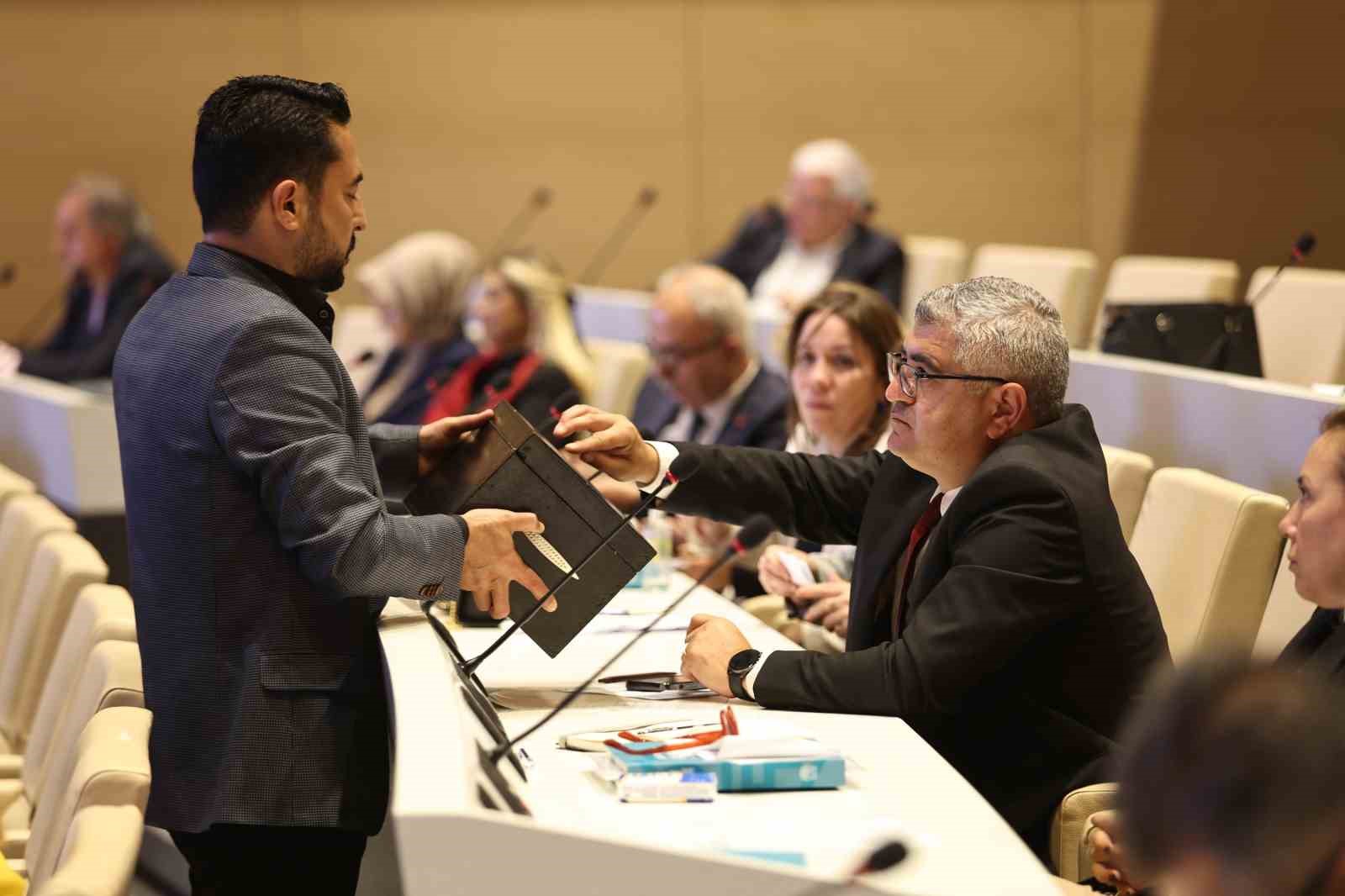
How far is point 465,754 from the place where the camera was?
1684 millimetres

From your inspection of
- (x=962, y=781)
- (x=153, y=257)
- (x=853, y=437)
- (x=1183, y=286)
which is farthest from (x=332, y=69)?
(x=962, y=781)

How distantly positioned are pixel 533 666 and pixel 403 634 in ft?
1.06

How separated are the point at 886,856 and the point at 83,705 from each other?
1.51 metres

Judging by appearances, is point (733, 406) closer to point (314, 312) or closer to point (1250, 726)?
point (314, 312)

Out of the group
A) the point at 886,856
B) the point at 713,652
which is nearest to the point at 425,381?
the point at 713,652

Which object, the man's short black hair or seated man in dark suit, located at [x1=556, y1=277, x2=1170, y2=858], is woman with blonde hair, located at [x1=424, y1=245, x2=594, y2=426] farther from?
the man's short black hair

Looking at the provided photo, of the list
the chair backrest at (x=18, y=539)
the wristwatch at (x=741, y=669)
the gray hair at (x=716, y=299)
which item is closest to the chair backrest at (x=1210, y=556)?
the wristwatch at (x=741, y=669)

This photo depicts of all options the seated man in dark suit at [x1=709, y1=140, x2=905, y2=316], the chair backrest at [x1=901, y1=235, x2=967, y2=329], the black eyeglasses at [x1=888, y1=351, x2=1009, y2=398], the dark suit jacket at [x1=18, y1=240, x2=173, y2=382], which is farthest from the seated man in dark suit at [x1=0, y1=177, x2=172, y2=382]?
the black eyeglasses at [x1=888, y1=351, x2=1009, y2=398]

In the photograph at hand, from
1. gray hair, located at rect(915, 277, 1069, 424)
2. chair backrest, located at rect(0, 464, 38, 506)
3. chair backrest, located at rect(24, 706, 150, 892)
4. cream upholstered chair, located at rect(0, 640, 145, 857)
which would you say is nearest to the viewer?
chair backrest, located at rect(24, 706, 150, 892)

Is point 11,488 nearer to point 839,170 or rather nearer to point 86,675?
point 86,675

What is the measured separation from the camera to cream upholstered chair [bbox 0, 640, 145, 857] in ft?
7.48

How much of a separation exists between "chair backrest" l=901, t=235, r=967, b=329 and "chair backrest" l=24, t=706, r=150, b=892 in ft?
15.4

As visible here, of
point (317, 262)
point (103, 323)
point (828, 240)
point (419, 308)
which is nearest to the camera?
point (317, 262)

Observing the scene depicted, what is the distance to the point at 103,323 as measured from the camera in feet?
23.6
